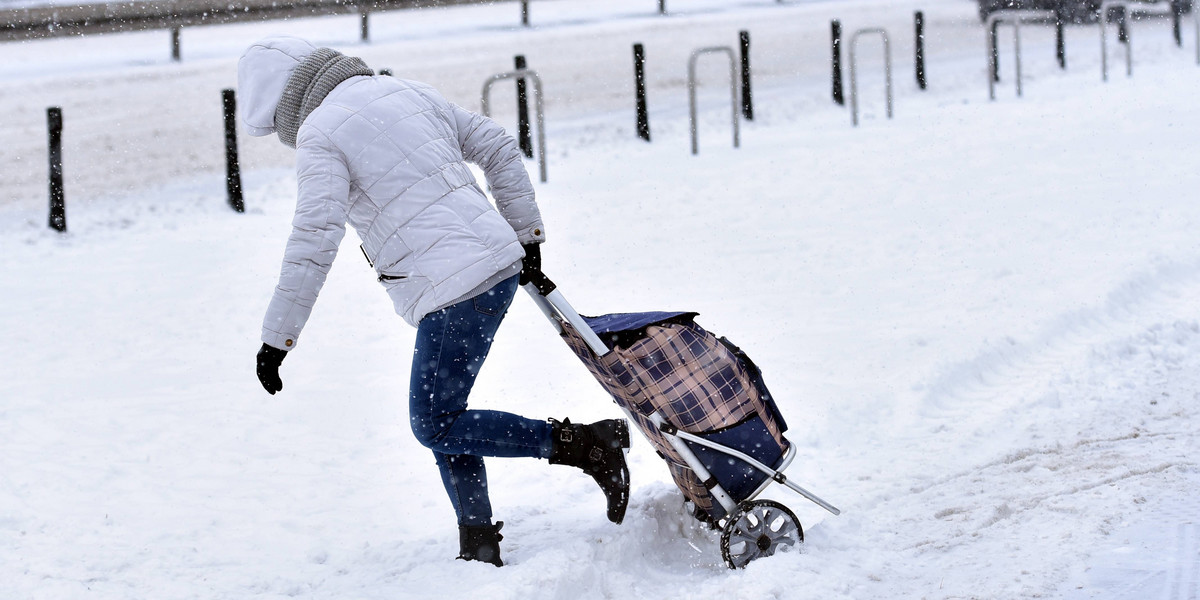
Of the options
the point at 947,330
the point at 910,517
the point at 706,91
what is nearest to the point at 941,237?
the point at 947,330

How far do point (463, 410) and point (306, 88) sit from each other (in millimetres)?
970

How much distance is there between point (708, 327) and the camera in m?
5.86

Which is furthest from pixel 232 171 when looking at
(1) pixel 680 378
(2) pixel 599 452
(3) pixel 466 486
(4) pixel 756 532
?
(4) pixel 756 532

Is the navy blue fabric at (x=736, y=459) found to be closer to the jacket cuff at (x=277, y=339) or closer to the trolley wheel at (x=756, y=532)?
the trolley wheel at (x=756, y=532)

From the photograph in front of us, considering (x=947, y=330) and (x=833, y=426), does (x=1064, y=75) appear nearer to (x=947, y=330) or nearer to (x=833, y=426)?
(x=947, y=330)

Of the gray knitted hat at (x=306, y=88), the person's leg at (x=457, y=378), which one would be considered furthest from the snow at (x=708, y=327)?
the gray knitted hat at (x=306, y=88)

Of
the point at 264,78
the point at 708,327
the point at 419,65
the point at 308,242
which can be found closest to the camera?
the point at 308,242

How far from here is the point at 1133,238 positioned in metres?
6.71

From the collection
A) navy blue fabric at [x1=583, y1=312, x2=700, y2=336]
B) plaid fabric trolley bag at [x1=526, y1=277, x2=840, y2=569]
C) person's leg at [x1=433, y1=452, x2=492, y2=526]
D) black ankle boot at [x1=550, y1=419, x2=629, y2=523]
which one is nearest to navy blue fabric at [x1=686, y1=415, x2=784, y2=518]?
plaid fabric trolley bag at [x1=526, y1=277, x2=840, y2=569]

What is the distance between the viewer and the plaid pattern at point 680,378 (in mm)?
3365

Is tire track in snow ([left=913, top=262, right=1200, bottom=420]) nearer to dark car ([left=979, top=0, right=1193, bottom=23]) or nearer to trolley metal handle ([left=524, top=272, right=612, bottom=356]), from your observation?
trolley metal handle ([left=524, top=272, right=612, bottom=356])

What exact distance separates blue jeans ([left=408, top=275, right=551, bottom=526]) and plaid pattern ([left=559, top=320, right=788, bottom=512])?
27 centimetres

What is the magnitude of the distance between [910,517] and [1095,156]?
5.94m

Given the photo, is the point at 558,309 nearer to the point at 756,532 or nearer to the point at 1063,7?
the point at 756,532
